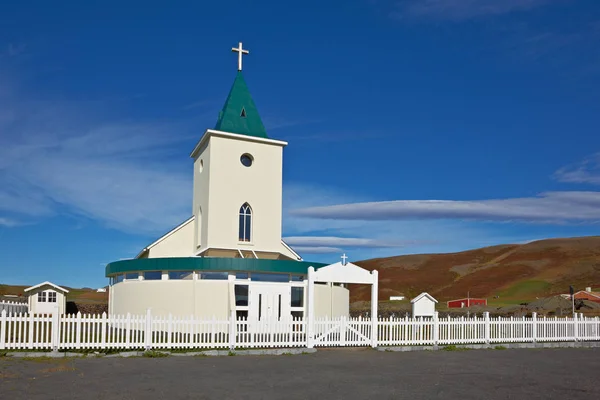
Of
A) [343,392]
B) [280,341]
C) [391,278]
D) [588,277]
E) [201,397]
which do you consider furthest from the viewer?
[391,278]

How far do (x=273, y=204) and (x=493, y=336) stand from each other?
39.5 ft

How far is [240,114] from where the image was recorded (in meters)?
30.8

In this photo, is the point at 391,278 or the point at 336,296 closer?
the point at 336,296

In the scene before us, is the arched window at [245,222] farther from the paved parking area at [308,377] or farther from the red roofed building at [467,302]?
the red roofed building at [467,302]

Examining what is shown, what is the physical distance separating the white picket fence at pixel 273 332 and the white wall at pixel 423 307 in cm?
492

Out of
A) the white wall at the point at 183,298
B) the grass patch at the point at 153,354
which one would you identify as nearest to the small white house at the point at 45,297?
the white wall at the point at 183,298

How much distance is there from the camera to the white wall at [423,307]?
2780cm

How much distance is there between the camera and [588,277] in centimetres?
7756

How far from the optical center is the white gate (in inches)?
804

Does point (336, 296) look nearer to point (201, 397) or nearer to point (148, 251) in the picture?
point (148, 251)

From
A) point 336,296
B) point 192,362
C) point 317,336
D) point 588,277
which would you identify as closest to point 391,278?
point 588,277

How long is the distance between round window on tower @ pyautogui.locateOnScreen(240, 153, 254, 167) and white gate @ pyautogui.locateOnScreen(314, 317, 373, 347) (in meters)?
10.9

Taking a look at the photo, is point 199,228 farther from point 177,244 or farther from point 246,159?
point 246,159

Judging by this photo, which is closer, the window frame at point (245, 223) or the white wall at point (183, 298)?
the white wall at point (183, 298)
